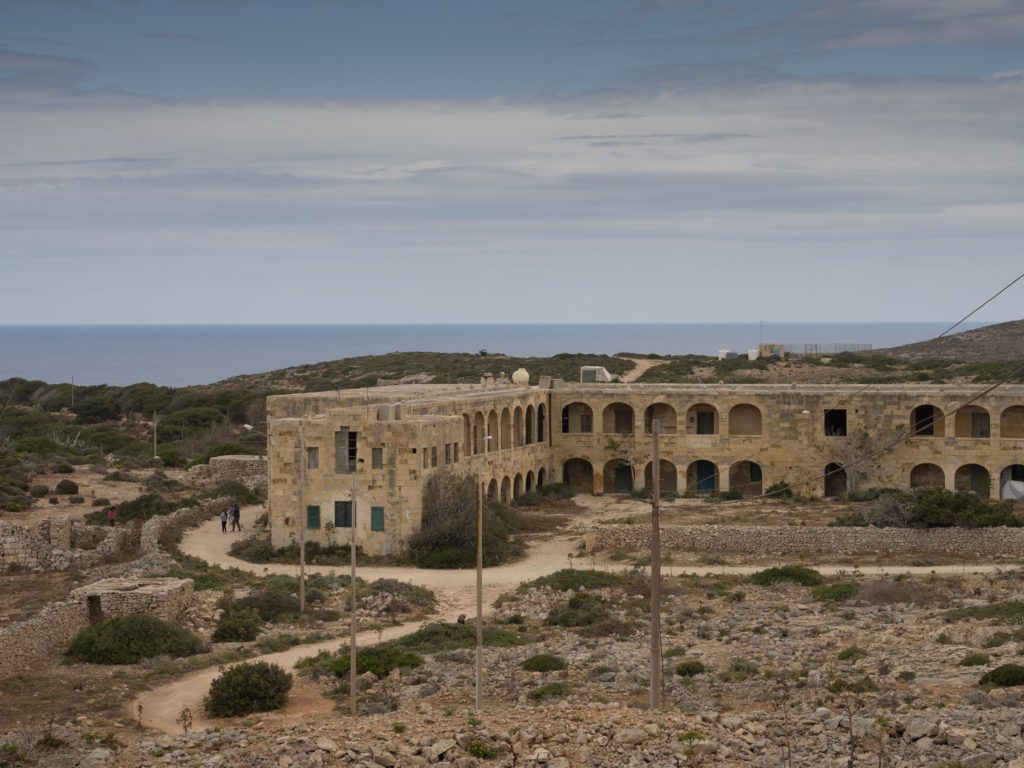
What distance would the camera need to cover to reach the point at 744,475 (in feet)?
201

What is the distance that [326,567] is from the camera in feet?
141

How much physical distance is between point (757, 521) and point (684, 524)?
3.14 meters

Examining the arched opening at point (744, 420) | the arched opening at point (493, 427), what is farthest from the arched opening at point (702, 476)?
the arched opening at point (493, 427)

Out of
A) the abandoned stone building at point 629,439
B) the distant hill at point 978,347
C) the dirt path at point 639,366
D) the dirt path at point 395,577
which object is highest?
the distant hill at point 978,347

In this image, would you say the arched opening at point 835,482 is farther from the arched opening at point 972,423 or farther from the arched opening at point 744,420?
the arched opening at point 972,423

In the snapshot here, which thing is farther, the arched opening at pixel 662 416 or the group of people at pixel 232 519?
the arched opening at pixel 662 416

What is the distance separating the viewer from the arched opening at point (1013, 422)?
57188 millimetres

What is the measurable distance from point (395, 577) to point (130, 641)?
38.5 ft

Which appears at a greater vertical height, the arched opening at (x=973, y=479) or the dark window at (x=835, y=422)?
the dark window at (x=835, y=422)

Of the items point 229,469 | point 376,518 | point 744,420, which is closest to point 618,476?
point 744,420

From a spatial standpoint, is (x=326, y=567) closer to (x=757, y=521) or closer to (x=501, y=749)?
(x=757, y=521)

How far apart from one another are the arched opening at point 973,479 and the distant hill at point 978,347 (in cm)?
4768

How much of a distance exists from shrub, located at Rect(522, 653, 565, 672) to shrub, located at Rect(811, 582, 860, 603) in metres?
9.46

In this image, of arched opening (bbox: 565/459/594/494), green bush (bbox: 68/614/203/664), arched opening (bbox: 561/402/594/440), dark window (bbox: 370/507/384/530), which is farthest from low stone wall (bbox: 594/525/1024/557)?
arched opening (bbox: 565/459/594/494)
